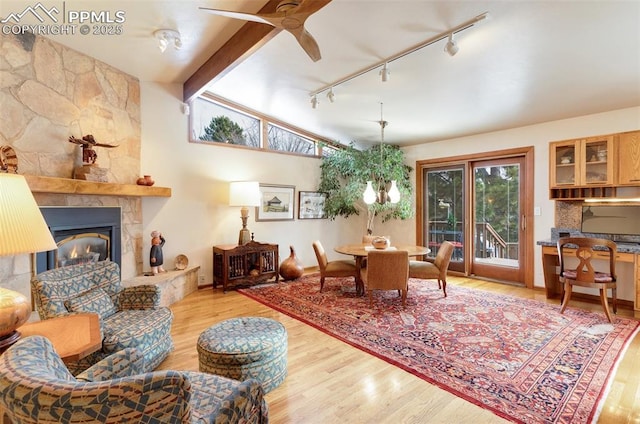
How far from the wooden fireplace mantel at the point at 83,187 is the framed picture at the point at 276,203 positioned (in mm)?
1694

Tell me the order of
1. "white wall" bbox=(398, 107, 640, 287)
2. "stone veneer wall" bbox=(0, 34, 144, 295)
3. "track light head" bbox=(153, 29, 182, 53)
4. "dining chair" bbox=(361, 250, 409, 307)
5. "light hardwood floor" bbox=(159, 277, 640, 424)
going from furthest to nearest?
"white wall" bbox=(398, 107, 640, 287), "dining chair" bbox=(361, 250, 409, 307), "track light head" bbox=(153, 29, 182, 53), "stone veneer wall" bbox=(0, 34, 144, 295), "light hardwood floor" bbox=(159, 277, 640, 424)

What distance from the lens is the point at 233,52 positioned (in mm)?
3260

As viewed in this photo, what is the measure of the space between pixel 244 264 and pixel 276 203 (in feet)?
4.17

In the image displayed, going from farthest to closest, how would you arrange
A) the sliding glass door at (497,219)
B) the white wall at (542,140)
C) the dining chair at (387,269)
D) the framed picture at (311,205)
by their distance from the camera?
1. the framed picture at (311,205)
2. the sliding glass door at (497,219)
3. the white wall at (542,140)
4. the dining chair at (387,269)

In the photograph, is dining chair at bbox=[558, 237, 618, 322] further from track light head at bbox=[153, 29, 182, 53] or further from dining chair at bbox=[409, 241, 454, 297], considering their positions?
track light head at bbox=[153, 29, 182, 53]

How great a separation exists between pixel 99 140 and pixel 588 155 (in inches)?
233

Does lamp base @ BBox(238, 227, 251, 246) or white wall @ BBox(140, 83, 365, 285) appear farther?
lamp base @ BBox(238, 227, 251, 246)

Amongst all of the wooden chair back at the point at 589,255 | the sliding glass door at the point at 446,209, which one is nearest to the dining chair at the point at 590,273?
the wooden chair back at the point at 589,255

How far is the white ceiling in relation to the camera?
2.46 metres

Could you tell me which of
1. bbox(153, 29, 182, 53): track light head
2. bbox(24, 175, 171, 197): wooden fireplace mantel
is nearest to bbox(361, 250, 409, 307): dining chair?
bbox(24, 175, 171, 197): wooden fireplace mantel

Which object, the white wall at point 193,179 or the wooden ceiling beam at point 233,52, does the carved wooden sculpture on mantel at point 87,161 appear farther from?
the wooden ceiling beam at point 233,52

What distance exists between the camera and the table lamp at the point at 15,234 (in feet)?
3.89

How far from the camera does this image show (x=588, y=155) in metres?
3.96

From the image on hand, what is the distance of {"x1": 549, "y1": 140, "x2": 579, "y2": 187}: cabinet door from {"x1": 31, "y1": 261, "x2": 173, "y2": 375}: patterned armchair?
4893mm
